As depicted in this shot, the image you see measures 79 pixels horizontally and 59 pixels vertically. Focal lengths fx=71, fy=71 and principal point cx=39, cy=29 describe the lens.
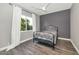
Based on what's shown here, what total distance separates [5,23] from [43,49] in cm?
100

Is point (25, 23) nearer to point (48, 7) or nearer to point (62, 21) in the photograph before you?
point (48, 7)

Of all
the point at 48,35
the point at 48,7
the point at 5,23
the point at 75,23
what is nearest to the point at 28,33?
the point at 48,35

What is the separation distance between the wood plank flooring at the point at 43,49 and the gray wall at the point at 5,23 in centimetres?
25

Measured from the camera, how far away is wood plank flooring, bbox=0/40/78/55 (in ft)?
4.73

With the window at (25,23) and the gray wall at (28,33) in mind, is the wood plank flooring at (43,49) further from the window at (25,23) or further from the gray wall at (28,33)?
the window at (25,23)

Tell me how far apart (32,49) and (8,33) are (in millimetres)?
643

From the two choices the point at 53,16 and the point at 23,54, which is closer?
the point at 23,54

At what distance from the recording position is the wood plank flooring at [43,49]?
4.73 feet

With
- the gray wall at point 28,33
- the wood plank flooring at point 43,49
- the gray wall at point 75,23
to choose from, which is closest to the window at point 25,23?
the gray wall at point 28,33

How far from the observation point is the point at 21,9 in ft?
4.99

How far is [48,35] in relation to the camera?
1.59 meters

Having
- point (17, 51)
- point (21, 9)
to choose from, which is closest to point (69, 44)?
point (17, 51)

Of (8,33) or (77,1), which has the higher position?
(77,1)
